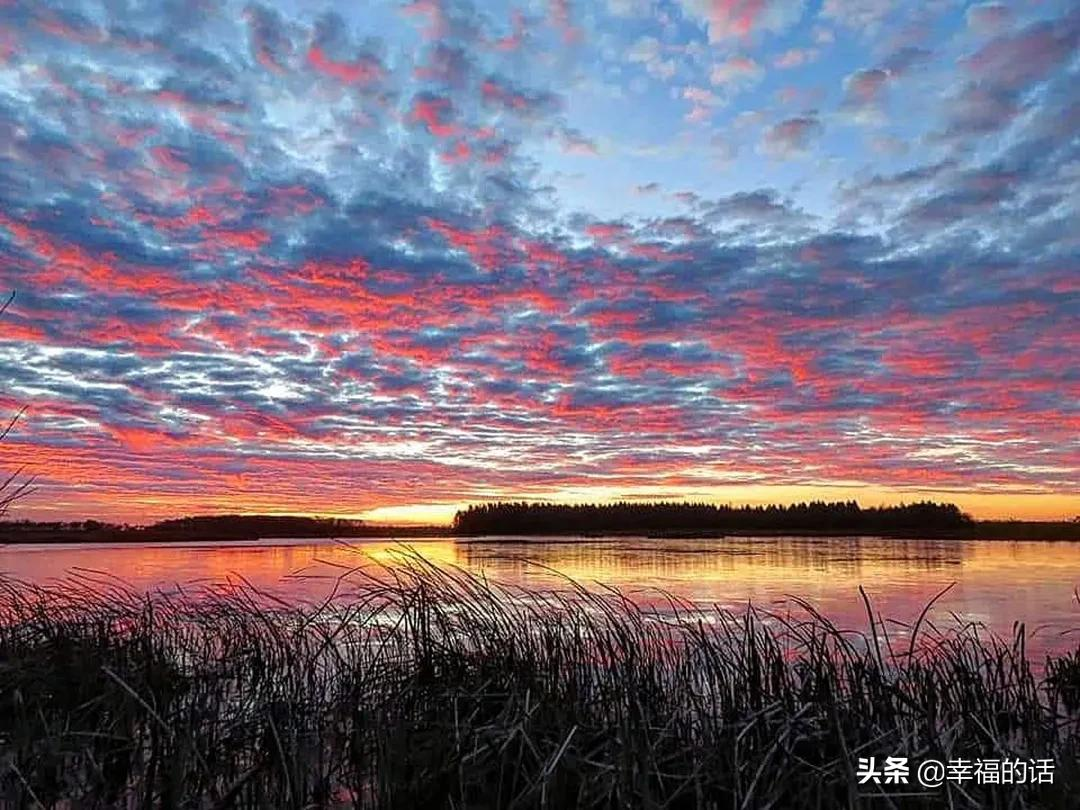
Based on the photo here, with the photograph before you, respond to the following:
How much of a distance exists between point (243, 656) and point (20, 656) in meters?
2.10

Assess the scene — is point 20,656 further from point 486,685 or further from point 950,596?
point 950,596

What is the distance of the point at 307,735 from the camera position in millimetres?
6457

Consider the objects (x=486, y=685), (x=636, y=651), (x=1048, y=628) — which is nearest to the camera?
(x=486, y=685)

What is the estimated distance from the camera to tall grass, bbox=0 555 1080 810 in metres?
4.38

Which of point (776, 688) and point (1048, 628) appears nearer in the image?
point (776, 688)

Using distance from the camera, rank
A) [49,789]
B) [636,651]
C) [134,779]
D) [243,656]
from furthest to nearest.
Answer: [243,656], [636,651], [134,779], [49,789]

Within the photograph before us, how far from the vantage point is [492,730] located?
16.3 feet

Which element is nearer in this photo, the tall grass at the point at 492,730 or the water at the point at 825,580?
the tall grass at the point at 492,730

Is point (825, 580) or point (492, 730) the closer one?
point (492, 730)

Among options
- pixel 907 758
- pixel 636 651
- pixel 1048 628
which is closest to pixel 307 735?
pixel 636 651

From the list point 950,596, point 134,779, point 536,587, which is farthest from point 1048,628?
point 134,779

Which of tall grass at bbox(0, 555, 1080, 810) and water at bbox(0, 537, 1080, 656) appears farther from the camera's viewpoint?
water at bbox(0, 537, 1080, 656)

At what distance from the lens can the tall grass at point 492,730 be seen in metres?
4.38

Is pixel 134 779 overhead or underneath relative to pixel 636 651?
underneath
